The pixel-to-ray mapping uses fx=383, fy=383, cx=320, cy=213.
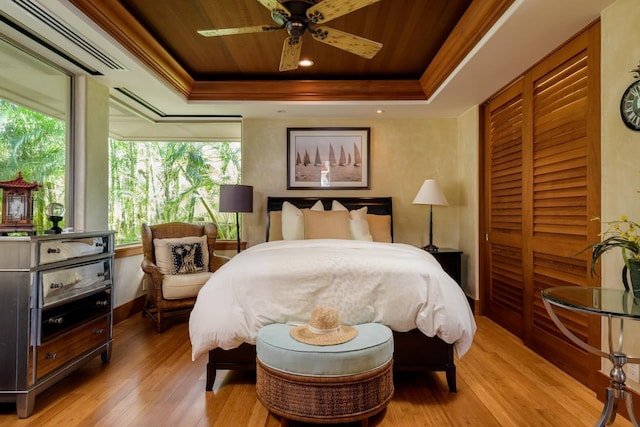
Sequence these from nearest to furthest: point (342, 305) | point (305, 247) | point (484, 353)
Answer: point (342, 305)
point (305, 247)
point (484, 353)

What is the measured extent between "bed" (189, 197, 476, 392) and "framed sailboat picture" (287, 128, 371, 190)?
2409 mm

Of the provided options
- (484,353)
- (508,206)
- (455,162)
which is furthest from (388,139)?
(484,353)

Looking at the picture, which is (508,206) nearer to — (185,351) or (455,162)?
(455,162)

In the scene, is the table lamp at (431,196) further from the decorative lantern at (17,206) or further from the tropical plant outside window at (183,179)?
the decorative lantern at (17,206)

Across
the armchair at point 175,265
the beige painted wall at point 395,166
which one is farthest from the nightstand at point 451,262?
the armchair at point 175,265

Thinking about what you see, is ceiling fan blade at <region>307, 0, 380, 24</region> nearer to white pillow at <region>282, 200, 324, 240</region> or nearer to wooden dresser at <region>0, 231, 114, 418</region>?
wooden dresser at <region>0, 231, 114, 418</region>

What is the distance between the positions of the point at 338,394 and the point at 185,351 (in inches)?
68.5

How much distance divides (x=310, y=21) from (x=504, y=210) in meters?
2.62

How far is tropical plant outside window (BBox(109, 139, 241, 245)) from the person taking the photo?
4805mm

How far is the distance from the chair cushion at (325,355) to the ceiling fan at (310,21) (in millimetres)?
1811

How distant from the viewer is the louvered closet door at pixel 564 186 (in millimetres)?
2482

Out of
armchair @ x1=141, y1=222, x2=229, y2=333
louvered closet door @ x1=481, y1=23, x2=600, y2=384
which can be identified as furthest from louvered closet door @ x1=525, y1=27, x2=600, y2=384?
armchair @ x1=141, y1=222, x2=229, y2=333

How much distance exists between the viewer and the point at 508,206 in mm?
3670

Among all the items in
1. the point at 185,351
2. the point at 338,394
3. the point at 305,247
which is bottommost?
the point at 185,351
